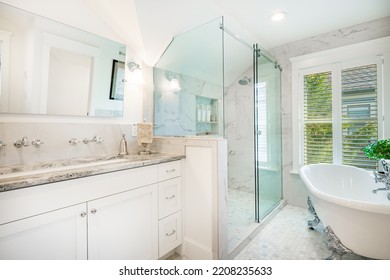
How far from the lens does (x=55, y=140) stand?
1.37 metres

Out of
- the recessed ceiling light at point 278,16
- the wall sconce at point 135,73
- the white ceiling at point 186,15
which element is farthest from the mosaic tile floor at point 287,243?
the recessed ceiling light at point 278,16

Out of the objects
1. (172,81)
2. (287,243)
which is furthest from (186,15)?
(287,243)

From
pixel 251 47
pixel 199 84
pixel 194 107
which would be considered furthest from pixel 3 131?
pixel 251 47

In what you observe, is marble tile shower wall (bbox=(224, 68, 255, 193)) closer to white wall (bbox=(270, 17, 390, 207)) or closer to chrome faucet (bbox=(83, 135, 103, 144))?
white wall (bbox=(270, 17, 390, 207))

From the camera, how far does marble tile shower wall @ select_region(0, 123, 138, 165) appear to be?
1197mm

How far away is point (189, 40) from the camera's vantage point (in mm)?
1902

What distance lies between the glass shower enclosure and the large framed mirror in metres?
0.48

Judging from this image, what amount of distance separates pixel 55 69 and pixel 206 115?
1.32 metres

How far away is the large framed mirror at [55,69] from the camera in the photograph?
1195 millimetres

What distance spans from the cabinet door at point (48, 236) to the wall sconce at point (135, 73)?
1.24 metres

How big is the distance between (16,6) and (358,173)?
3177 millimetres

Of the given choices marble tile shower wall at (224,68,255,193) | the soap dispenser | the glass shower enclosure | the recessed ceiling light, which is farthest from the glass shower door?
the soap dispenser

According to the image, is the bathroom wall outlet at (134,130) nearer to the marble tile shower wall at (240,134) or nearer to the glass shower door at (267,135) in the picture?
the marble tile shower wall at (240,134)

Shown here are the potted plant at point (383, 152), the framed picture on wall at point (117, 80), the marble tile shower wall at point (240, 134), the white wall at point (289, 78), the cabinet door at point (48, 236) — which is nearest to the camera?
the cabinet door at point (48, 236)
